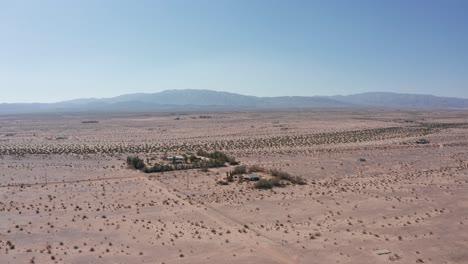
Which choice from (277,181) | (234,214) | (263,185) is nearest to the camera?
(234,214)

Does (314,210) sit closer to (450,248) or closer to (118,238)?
(450,248)

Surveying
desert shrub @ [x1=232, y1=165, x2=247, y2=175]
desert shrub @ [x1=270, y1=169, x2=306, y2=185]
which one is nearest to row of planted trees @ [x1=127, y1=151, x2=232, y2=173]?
desert shrub @ [x1=232, y1=165, x2=247, y2=175]

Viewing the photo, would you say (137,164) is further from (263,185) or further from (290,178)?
(290,178)

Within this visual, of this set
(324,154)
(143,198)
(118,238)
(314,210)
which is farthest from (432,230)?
(324,154)

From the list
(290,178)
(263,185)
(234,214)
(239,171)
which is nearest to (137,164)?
(239,171)

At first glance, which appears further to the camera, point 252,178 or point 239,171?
point 239,171

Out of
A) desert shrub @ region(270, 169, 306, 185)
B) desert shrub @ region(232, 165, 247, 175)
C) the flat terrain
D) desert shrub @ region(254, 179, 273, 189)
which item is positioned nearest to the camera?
the flat terrain

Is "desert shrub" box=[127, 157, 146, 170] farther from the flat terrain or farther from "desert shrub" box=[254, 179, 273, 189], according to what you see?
"desert shrub" box=[254, 179, 273, 189]

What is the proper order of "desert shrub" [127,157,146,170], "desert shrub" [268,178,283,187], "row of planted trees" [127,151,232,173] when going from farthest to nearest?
"desert shrub" [127,157,146,170], "row of planted trees" [127,151,232,173], "desert shrub" [268,178,283,187]

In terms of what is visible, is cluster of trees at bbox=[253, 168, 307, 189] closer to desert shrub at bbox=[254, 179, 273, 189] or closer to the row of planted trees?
desert shrub at bbox=[254, 179, 273, 189]

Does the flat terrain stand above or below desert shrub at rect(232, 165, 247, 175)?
below

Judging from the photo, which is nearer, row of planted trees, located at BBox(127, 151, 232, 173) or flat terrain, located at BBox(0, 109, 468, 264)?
flat terrain, located at BBox(0, 109, 468, 264)

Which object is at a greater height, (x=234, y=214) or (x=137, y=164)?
(x=137, y=164)
